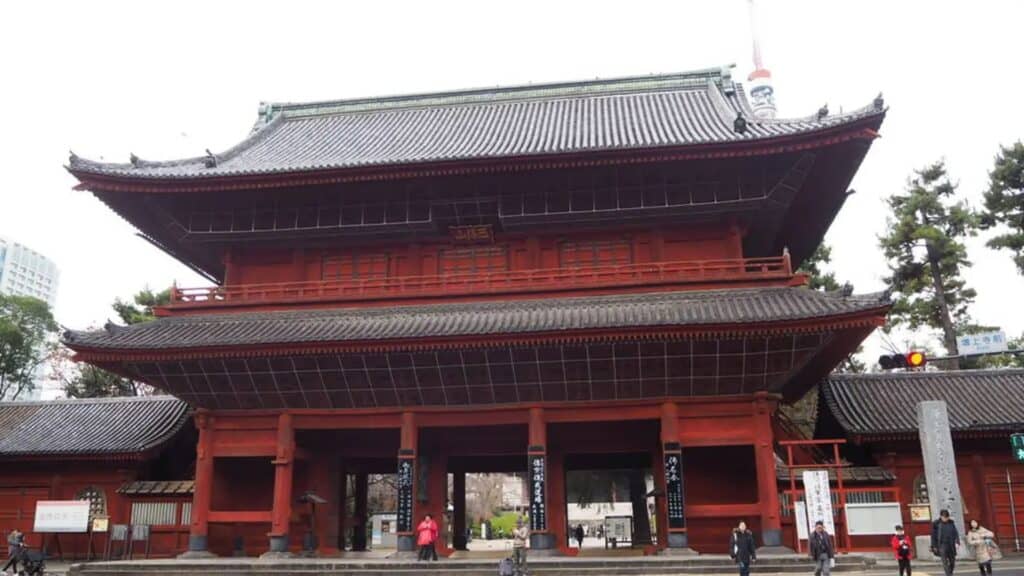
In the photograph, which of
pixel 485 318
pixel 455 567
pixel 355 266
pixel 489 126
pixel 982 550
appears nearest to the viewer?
pixel 982 550

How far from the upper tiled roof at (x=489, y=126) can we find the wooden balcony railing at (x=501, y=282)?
358 centimetres

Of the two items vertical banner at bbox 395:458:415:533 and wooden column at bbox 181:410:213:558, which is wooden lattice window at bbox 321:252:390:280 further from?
vertical banner at bbox 395:458:415:533

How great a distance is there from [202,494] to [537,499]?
979 cm

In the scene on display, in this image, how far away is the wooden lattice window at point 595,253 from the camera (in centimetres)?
2384

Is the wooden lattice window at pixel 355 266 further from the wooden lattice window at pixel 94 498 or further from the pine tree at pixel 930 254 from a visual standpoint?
the pine tree at pixel 930 254

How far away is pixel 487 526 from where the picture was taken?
65.8 metres

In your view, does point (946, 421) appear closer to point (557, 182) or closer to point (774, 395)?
point (774, 395)

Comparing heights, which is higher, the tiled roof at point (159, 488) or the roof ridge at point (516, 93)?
the roof ridge at point (516, 93)

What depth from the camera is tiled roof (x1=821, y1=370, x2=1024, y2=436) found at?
23797 mm

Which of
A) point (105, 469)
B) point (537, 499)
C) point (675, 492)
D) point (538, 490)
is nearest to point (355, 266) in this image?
point (538, 490)

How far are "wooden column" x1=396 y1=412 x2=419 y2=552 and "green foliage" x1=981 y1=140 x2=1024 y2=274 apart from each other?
102 ft

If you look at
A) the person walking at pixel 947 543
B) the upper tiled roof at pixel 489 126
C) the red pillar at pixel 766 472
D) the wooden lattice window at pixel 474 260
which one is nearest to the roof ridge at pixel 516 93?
the upper tiled roof at pixel 489 126

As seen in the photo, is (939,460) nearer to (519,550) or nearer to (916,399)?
(916,399)

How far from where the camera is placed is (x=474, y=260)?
24.6 meters
